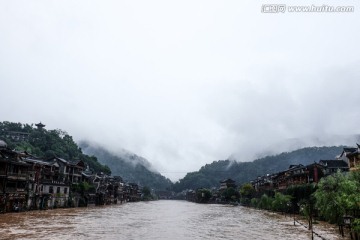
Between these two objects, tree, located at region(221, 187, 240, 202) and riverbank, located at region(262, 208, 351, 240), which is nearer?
riverbank, located at region(262, 208, 351, 240)

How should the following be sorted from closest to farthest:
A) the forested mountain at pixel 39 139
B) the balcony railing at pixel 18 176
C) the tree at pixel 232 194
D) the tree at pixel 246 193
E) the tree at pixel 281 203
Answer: the balcony railing at pixel 18 176, the tree at pixel 281 203, the forested mountain at pixel 39 139, the tree at pixel 246 193, the tree at pixel 232 194

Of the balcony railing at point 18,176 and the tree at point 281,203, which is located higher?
the balcony railing at point 18,176

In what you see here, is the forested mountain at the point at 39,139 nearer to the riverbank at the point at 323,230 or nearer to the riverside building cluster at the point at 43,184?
the riverside building cluster at the point at 43,184

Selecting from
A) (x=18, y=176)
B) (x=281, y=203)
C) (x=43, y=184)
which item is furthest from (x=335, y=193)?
(x=43, y=184)

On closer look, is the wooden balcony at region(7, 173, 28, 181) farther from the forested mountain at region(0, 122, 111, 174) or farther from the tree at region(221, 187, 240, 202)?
the tree at region(221, 187, 240, 202)

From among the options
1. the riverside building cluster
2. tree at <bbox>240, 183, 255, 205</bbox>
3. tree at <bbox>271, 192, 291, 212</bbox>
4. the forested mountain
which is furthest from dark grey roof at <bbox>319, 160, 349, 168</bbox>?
the forested mountain

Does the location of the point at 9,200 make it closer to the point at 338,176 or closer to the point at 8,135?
the point at 338,176

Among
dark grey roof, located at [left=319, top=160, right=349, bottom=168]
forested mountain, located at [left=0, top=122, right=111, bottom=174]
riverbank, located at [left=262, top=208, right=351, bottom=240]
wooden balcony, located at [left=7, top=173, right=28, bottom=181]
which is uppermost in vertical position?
forested mountain, located at [left=0, top=122, right=111, bottom=174]

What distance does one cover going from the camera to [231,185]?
578ft

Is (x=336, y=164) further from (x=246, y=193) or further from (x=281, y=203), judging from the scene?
(x=246, y=193)

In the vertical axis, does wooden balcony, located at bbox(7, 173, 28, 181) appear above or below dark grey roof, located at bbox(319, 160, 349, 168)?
below

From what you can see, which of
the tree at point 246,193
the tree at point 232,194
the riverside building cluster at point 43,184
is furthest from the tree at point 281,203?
the tree at point 232,194

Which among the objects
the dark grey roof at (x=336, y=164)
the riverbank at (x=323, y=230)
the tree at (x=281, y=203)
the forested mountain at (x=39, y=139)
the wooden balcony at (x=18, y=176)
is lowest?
the riverbank at (x=323, y=230)

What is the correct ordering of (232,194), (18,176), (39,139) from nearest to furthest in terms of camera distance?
(18,176)
(39,139)
(232,194)
